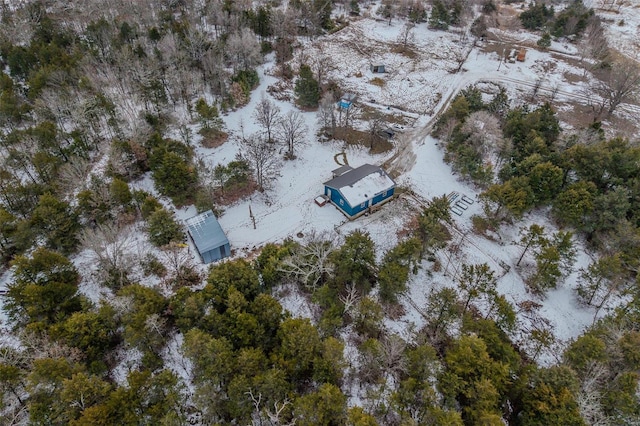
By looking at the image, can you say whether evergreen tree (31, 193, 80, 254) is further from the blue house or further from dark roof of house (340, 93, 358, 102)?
dark roof of house (340, 93, 358, 102)

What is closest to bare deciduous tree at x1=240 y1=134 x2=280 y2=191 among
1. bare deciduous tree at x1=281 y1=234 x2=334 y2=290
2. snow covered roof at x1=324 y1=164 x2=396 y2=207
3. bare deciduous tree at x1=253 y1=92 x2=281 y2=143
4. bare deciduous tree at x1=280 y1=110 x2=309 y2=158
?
bare deciduous tree at x1=253 y1=92 x2=281 y2=143

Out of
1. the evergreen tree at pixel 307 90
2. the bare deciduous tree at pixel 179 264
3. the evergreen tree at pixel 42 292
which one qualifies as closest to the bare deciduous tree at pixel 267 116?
the evergreen tree at pixel 307 90

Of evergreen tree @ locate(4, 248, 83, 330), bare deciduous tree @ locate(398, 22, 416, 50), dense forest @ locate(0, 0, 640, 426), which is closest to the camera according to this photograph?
dense forest @ locate(0, 0, 640, 426)

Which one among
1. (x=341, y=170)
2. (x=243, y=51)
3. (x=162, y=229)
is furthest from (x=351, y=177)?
(x=243, y=51)

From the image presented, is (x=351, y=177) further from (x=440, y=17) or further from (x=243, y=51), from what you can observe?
(x=440, y=17)

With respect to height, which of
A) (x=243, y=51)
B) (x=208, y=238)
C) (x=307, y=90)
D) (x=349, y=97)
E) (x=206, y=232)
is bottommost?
(x=208, y=238)

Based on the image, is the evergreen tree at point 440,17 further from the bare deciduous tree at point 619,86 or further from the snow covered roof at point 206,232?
the snow covered roof at point 206,232
